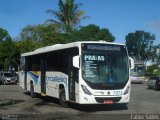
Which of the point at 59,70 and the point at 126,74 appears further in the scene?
the point at 59,70

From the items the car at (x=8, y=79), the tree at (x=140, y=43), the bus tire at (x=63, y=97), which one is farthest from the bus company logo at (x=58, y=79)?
the tree at (x=140, y=43)

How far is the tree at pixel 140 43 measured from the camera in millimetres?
112875

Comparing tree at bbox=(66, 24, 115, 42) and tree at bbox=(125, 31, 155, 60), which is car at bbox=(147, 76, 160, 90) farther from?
tree at bbox=(125, 31, 155, 60)

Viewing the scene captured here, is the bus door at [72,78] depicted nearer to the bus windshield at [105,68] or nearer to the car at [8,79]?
the bus windshield at [105,68]

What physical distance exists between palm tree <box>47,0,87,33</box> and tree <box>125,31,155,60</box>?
5538 centimetres

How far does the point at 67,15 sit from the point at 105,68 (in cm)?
4151

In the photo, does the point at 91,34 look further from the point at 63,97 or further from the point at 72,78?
the point at 72,78

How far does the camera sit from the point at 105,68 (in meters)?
17.6

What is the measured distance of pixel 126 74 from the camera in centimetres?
1803

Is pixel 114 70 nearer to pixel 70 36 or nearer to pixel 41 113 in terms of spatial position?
pixel 41 113

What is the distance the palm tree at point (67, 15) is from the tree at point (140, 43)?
182ft

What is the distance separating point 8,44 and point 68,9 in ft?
48.0

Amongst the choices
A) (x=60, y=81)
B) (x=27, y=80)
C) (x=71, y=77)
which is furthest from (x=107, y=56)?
(x=27, y=80)

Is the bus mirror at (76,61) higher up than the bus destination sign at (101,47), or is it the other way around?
the bus destination sign at (101,47)
